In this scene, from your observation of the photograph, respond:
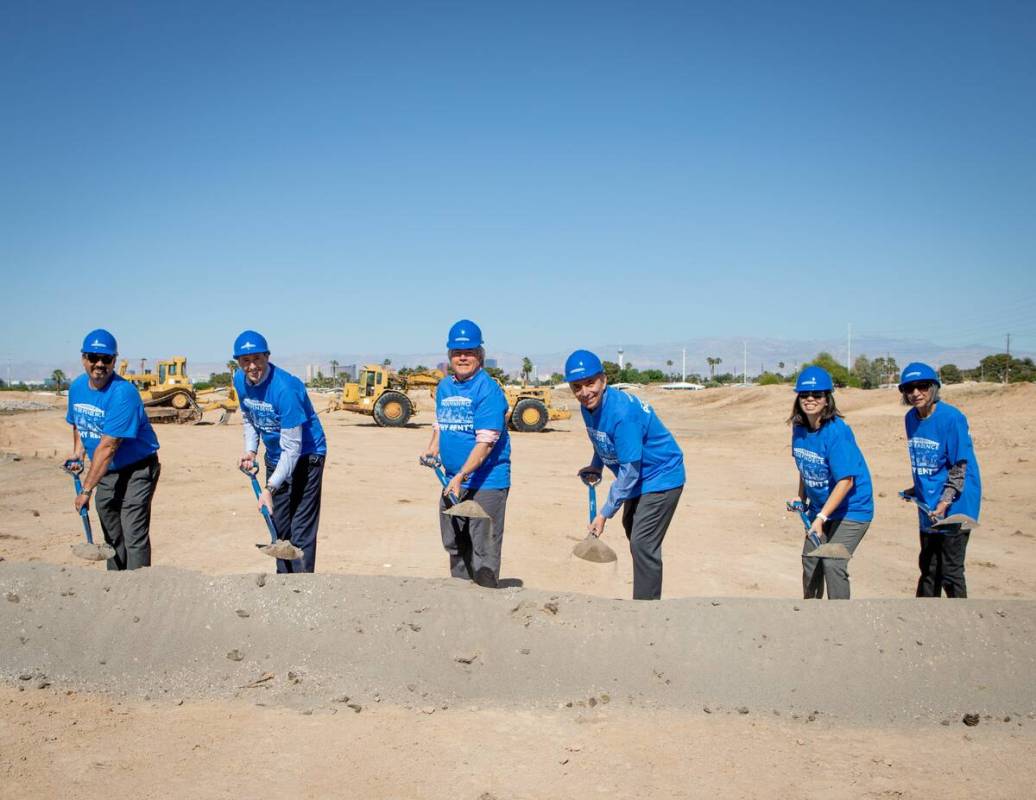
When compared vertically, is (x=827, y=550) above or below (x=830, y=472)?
below

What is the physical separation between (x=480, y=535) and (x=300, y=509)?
44.8 inches

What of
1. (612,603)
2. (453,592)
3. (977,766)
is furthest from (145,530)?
(977,766)

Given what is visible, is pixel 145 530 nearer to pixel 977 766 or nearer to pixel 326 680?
pixel 326 680

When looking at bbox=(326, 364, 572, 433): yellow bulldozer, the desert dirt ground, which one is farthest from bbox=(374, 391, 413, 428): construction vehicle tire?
the desert dirt ground

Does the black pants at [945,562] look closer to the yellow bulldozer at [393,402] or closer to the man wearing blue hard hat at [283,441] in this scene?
the man wearing blue hard hat at [283,441]

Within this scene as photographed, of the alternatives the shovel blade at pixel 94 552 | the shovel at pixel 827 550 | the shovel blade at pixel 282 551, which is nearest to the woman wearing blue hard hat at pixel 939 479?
the shovel at pixel 827 550

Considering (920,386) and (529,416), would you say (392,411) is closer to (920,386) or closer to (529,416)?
(529,416)

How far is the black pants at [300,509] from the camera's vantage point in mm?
4754

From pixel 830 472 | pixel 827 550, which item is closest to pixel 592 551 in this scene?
pixel 827 550

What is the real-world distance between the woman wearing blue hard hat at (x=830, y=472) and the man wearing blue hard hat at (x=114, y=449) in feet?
12.4

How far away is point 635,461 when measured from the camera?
4.13m

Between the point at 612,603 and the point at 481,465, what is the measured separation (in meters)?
1.06

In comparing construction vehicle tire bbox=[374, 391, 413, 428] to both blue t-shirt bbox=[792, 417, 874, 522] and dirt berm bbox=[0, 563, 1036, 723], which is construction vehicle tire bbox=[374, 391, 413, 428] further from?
blue t-shirt bbox=[792, 417, 874, 522]

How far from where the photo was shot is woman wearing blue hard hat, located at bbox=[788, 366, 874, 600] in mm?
4305
